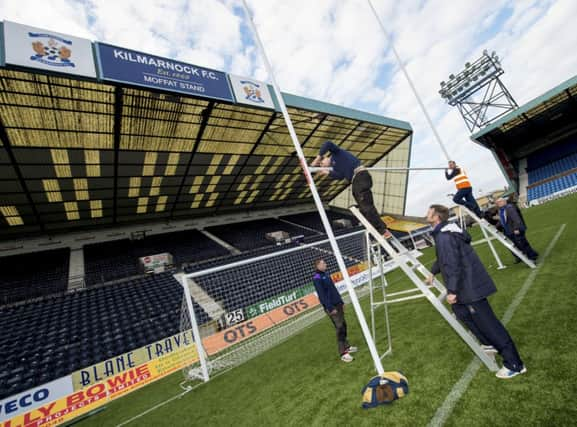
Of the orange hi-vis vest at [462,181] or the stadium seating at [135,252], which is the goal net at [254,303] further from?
the stadium seating at [135,252]

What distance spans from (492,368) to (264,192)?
23.6 metres

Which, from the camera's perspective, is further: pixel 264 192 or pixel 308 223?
pixel 308 223

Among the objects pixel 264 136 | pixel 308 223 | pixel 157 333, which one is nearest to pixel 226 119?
pixel 264 136

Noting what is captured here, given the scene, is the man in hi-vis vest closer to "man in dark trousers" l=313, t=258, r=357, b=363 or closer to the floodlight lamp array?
"man in dark trousers" l=313, t=258, r=357, b=363

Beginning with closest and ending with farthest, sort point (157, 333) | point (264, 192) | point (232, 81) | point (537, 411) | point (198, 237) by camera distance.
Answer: point (537, 411) → point (157, 333) → point (232, 81) → point (198, 237) → point (264, 192)

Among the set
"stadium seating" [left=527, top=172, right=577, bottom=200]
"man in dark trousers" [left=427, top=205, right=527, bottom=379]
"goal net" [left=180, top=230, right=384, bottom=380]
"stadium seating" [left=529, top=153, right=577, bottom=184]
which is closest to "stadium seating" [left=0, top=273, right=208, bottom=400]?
"goal net" [left=180, top=230, right=384, bottom=380]

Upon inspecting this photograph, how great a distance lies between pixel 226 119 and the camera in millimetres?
14328

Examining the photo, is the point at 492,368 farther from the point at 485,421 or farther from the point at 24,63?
the point at 24,63

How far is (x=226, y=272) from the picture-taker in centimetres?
1391

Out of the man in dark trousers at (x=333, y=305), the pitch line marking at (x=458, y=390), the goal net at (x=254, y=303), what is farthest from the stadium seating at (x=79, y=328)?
the pitch line marking at (x=458, y=390)

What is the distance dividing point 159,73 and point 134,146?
16.1 ft

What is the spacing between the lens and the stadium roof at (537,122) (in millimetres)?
23608

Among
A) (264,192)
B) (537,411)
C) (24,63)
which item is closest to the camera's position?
(537,411)

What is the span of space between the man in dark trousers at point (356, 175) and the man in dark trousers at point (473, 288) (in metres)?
0.74
